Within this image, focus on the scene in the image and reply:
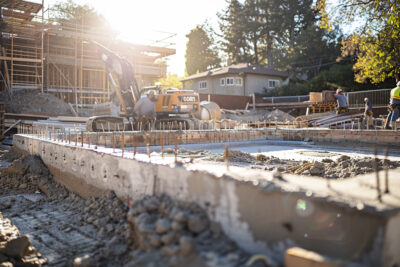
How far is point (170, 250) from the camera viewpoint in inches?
107

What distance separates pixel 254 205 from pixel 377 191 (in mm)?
943

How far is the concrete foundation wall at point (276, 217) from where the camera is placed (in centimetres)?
211

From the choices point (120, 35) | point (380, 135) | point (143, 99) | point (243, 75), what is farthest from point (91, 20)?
point (380, 135)

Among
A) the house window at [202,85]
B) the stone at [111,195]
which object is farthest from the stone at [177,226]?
the house window at [202,85]

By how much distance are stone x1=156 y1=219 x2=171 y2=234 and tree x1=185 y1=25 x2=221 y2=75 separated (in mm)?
54028

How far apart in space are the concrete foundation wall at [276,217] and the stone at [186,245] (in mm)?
366

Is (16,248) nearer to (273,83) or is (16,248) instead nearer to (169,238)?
(169,238)

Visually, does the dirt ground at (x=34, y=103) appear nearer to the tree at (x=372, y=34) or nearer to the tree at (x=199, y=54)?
the tree at (x=372, y=34)

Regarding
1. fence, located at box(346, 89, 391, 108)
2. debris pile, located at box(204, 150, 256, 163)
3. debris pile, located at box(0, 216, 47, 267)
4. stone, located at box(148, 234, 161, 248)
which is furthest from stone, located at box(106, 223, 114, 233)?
fence, located at box(346, 89, 391, 108)

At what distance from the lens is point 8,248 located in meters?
3.49

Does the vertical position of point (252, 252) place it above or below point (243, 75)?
below

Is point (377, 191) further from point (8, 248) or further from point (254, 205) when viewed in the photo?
point (8, 248)

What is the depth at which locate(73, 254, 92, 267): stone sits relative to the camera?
328 cm

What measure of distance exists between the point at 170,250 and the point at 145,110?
939cm
